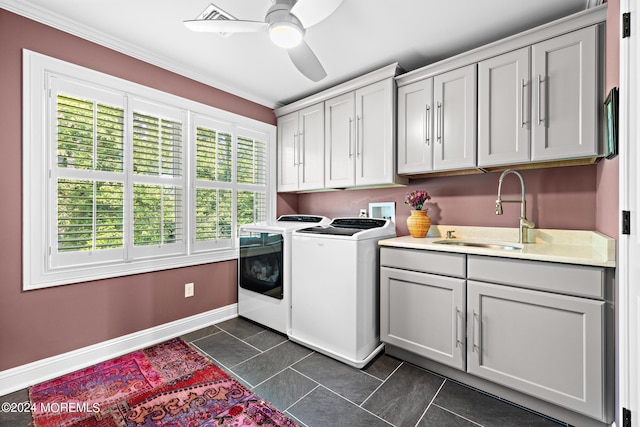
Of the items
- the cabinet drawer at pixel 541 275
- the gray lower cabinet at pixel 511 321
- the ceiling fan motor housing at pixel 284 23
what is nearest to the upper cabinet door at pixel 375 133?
the gray lower cabinet at pixel 511 321

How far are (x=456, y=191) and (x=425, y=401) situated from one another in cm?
165

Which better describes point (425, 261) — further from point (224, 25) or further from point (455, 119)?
point (224, 25)

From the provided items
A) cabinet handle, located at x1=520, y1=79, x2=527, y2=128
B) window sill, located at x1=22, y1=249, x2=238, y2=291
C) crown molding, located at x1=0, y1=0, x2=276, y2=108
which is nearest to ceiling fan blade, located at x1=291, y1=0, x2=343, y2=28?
cabinet handle, located at x1=520, y1=79, x2=527, y2=128

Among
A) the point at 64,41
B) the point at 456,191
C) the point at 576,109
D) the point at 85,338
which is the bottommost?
the point at 85,338

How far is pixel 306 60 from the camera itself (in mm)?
1867

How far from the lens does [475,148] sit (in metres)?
2.12

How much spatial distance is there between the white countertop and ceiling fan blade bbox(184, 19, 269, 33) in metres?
1.64

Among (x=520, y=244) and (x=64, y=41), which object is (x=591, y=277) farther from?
(x=64, y=41)

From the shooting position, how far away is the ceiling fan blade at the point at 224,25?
1.55 m

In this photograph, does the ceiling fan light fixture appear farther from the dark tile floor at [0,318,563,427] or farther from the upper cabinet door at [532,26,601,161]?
the dark tile floor at [0,318,563,427]

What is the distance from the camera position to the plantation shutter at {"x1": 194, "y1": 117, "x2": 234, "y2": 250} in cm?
278

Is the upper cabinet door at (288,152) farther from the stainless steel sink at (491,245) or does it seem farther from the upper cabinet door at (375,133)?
the stainless steel sink at (491,245)

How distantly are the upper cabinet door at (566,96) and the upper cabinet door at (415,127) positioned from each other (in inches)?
27.1

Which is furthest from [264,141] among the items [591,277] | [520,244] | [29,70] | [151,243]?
[591,277]
